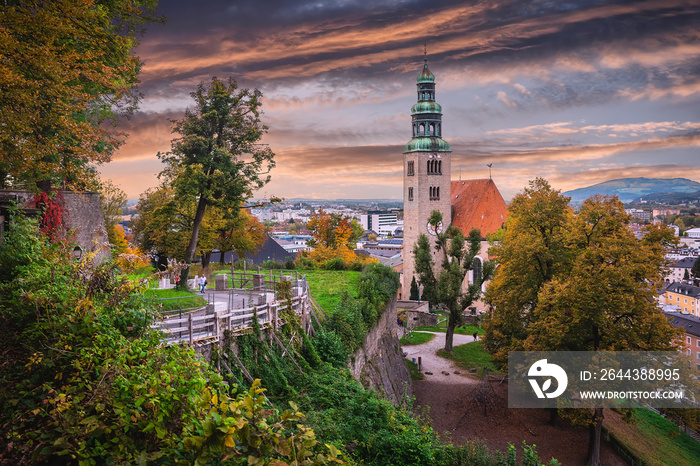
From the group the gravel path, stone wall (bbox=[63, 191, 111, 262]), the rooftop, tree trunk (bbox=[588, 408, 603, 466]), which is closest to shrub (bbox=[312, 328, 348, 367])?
stone wall (bbox=[63, 191, 111, 262])

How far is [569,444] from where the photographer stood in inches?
780

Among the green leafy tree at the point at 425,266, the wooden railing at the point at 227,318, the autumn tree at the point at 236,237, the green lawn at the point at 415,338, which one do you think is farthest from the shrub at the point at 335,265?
the wooden railing at the point at 227,318

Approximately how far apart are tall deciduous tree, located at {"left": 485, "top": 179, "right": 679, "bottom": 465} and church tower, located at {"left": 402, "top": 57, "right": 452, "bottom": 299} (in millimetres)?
30874

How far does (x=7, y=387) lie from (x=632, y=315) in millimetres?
18844

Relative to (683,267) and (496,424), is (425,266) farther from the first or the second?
(683,267)

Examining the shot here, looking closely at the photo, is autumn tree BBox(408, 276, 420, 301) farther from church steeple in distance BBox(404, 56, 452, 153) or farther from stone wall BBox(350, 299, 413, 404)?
stone wall BBox(350, 299, 413, 404)

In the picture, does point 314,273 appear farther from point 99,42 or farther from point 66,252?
point 66,252

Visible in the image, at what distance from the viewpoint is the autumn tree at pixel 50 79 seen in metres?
10.7

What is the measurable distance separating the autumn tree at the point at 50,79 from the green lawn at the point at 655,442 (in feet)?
71.3

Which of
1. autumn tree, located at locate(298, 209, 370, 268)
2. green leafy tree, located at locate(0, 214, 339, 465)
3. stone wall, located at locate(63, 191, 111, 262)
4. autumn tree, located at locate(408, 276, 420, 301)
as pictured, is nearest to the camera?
green leafy tree, located at locate(0, 214, 339, 465)

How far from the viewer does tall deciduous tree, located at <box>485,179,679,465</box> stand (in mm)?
17781

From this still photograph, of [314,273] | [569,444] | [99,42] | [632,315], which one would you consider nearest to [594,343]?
[632,315]

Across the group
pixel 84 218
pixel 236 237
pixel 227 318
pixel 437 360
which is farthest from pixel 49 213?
pixel 437 360

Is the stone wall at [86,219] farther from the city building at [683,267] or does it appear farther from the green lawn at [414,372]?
the city building at [683,267]
